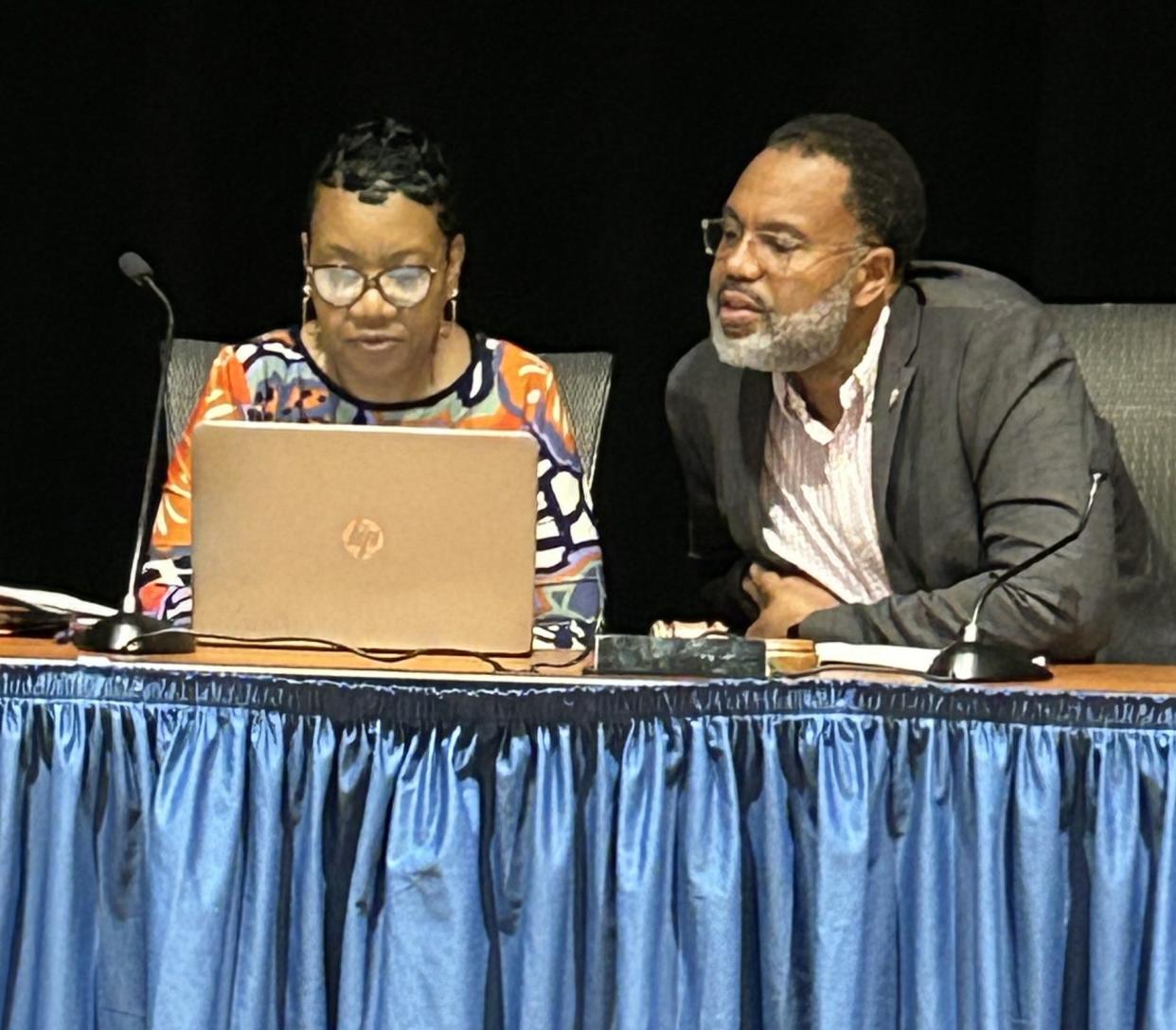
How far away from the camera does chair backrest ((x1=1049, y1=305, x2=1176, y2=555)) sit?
101 inches

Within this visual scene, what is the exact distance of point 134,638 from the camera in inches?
72.9

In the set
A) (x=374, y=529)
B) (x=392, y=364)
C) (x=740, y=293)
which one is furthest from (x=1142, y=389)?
(x=374, y=529)

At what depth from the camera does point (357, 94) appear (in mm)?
2982

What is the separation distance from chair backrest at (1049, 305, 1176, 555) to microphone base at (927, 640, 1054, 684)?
2.78 feet

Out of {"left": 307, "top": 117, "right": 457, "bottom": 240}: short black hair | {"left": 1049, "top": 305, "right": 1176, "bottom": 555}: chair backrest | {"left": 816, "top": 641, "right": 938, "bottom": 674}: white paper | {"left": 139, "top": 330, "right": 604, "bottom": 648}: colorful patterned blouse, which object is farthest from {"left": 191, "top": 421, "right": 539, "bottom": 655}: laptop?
{"left": 1049, "top": 305, "right": 1176, "bottom": 555}: chair backrest

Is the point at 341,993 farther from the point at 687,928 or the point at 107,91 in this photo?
the point at 107,91

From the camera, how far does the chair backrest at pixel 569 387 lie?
2.67 m

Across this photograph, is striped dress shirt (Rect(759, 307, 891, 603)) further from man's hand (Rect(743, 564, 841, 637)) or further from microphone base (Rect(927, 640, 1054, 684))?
microphone base (Rect(927, 640, 1054, 684))

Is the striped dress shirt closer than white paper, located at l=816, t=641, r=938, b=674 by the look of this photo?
No

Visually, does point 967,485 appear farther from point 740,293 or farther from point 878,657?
point 878,657

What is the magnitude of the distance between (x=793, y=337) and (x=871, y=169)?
0.23 m

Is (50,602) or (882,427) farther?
(882,427)

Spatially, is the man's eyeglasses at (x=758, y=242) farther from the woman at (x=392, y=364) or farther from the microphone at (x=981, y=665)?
the microphone at (x=981, y=665)

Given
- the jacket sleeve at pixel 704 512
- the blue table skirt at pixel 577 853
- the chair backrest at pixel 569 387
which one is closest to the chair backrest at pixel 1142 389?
the jacket sleeve at pixel 704 512
